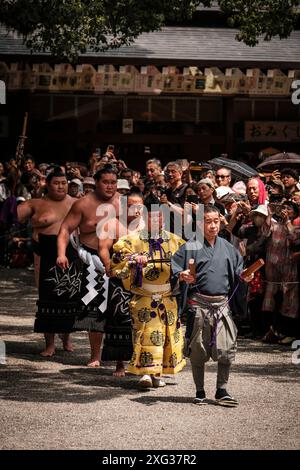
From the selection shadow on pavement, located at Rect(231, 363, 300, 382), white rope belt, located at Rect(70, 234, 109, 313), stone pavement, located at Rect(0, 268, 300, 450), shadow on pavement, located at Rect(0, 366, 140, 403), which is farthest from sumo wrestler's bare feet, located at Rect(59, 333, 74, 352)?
shadow on pavement, located at Rect(231, 363, 300, 382)

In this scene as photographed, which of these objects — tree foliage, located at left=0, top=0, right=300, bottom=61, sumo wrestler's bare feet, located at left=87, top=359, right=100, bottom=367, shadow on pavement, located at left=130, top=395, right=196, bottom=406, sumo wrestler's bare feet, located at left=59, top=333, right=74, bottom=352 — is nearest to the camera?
shadow on pavement, located at left=130, top=395, right=196, bottom=406

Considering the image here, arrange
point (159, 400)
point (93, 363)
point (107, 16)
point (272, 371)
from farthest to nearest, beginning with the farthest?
point (107, 16) < point (93, 363) < point (272, 371) < point (159, 400)

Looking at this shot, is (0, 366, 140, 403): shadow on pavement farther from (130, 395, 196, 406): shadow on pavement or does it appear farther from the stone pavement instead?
(130, 395, 196, 406): shadow on pavement

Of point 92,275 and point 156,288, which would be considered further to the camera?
point 92,275

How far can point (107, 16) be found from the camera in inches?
632

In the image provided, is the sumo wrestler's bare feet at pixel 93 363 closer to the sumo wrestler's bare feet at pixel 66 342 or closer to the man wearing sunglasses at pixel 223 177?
the sumo wrestler's bare feet at pixel 66 342

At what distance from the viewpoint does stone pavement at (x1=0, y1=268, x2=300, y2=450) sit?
7113 mm

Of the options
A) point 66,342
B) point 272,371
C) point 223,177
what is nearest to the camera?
point 272,371

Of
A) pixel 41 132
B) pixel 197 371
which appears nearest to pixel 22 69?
pixel 41 132

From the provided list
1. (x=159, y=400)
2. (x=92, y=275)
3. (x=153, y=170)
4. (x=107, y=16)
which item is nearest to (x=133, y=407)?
(x=159, y=400)

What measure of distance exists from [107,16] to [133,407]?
883cm

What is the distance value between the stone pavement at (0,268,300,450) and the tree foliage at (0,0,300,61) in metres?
5.33

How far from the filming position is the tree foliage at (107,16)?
592 inches

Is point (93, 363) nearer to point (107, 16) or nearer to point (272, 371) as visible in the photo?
point (272, 371)
